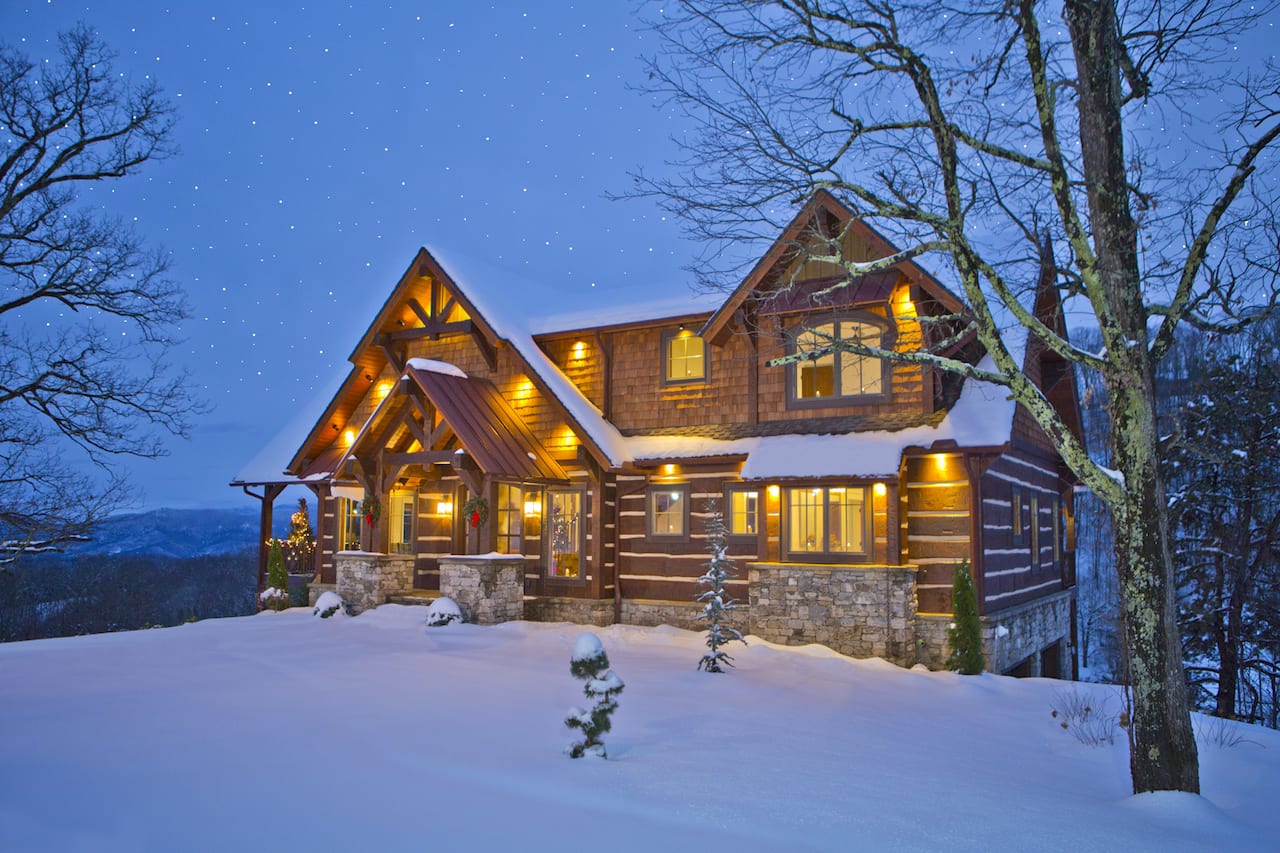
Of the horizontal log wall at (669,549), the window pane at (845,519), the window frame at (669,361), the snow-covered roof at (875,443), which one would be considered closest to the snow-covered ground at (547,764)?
the window pane at (845,519)

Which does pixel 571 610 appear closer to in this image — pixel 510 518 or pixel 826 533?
pixel 510 518

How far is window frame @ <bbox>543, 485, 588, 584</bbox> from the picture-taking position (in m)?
18.5

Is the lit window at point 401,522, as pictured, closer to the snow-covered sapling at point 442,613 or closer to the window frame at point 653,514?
the snow-covered sapling at point 442,613

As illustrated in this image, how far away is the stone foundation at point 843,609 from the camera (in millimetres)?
14727

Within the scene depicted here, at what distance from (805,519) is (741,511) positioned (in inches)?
66.3

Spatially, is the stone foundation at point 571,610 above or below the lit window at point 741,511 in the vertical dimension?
below

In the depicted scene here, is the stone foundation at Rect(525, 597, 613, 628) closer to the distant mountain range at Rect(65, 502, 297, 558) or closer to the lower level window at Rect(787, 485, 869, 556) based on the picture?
the lower level window at Rect(787, 485, 869, 556)

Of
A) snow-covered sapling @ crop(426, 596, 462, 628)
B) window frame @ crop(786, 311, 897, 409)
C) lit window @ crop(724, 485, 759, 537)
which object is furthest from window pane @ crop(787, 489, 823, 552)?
snow-covered sapling @ crop(426, 596, 462, 628)

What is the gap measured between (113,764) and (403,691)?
370cm

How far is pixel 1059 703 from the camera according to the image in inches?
471

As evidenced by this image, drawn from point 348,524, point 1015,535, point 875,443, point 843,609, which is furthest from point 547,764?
point 348,524

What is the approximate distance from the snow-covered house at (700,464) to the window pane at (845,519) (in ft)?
0.13

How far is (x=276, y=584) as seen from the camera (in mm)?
21531

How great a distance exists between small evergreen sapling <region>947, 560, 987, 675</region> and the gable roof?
175 inches
